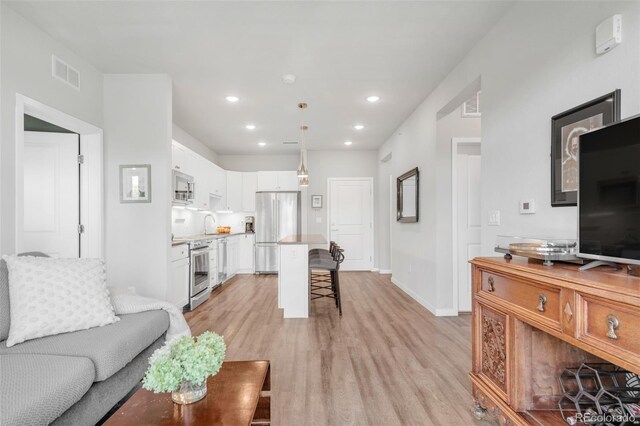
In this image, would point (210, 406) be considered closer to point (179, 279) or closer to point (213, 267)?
point (179, 279)

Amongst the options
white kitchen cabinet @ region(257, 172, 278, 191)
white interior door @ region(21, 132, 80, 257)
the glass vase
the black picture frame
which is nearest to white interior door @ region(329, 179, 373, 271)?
white kitchen cabinet @ region(257, 172, 278, 191)

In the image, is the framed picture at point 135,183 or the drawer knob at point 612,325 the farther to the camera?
the framed picture at point 135,183

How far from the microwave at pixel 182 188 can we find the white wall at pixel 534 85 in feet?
11.6

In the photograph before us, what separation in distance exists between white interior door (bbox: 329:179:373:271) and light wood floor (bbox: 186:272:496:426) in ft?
7.81

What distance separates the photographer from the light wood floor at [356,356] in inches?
77.1

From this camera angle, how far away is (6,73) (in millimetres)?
2342

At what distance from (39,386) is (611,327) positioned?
222 centimetres

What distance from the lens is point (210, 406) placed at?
1.21 m

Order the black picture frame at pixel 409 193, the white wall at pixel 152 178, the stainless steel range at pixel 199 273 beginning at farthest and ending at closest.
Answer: the black picture frame at pixel 409 193, the stainless steel range at pixel 199 273, the white wall at pixel 152 178

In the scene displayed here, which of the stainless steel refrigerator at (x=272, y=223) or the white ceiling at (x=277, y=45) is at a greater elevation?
the white ceiling at (x=277, y=45)

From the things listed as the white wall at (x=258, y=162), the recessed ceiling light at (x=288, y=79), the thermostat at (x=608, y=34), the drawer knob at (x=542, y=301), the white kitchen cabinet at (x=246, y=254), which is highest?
the recessed ceiling light at (x=288, y=79)

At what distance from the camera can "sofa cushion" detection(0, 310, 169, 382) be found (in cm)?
164

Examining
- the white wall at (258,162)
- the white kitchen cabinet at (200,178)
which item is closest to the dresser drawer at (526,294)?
the white kitchen cabinet at (200,178)

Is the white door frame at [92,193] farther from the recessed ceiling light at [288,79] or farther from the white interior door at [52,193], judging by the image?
the recessed ceiling light at [288,79]
